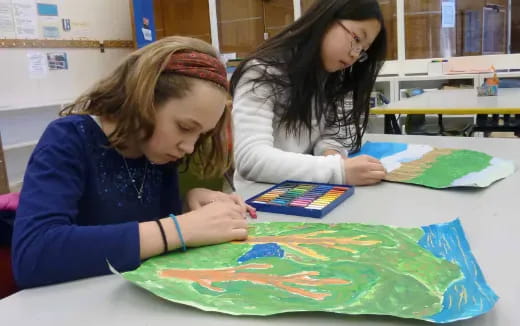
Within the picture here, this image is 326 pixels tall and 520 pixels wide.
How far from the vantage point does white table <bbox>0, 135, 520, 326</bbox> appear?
48 cm

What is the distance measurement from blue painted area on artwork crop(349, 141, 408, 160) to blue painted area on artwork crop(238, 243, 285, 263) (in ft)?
2.20

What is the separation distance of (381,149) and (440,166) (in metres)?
0.25

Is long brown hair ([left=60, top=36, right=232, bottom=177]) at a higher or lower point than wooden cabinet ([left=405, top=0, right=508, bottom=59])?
lower

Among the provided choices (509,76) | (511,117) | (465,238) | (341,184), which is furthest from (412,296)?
(509,76)

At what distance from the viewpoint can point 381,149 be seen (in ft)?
4.37

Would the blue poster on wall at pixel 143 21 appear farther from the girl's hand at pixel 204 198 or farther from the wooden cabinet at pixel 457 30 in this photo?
the girl's hand at pixel 204 198

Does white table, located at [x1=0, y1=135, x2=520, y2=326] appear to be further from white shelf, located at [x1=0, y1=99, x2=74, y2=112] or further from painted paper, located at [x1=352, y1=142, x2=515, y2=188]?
white shelf, located at [x1=0, y1=99, x2=74, y2=112]

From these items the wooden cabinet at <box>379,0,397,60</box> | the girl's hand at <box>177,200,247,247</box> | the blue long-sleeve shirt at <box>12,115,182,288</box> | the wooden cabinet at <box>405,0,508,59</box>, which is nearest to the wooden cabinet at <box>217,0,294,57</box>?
the wooden cabinet at <box>379,0,397,60</box>

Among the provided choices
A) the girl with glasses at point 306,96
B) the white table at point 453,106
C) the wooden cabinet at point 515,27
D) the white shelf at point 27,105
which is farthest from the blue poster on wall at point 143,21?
the girl with glasses at point 306,96

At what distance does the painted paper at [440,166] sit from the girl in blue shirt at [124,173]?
428mm

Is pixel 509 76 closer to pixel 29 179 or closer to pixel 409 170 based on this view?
pixel 409 170

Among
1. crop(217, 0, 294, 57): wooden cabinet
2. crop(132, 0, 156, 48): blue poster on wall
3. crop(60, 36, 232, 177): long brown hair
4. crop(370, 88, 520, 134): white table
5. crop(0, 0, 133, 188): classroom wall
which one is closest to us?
crop(60, 36, 232, 177): long brown hair

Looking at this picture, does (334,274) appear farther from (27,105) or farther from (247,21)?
(247,21)

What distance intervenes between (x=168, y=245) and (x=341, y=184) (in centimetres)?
49
